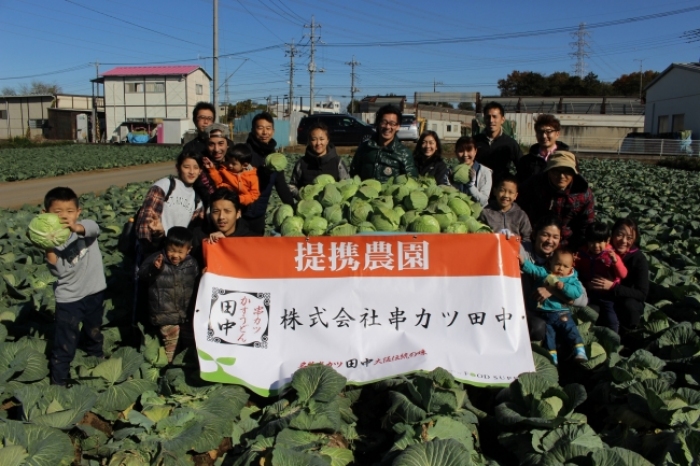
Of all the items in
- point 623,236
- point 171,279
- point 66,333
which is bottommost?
point 66,333

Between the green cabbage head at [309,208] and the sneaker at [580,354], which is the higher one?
the green cabbage head at [309,208]

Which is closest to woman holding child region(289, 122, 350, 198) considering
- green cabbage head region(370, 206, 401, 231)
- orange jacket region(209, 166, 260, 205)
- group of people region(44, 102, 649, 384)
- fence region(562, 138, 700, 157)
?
group of people region(44, 102, 649, 384)

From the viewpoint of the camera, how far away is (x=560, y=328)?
4.08m

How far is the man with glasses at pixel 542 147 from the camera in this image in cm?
512

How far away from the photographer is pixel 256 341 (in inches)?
141

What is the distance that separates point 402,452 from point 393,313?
43.8 inches

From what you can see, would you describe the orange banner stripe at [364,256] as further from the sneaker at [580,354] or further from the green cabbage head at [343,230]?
the sneaker at [580,354]

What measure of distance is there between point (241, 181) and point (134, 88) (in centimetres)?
5141

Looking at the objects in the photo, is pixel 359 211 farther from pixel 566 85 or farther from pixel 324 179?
pixel 566 85

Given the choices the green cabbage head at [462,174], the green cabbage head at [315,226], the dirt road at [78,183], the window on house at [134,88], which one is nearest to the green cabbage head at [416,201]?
the green cabbage head at [315,226]

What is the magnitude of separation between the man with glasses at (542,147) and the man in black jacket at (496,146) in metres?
0.21

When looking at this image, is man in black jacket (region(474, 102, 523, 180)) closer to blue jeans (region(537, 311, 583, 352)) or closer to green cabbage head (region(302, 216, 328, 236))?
blue jeans (region(537, 311, 583, 352))

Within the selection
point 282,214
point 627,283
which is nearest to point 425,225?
point 282,214

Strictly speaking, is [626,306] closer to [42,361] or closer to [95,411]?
[95,411]
